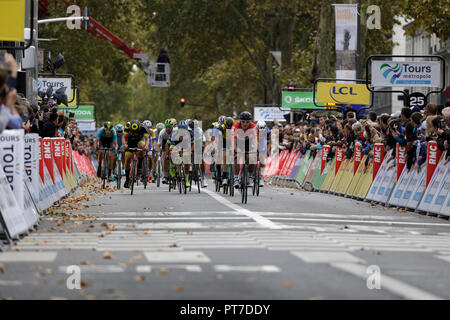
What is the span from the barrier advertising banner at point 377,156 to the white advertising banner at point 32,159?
327 inches

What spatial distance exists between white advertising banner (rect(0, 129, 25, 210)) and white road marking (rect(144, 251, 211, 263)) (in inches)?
143

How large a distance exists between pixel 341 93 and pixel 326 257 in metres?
26.7

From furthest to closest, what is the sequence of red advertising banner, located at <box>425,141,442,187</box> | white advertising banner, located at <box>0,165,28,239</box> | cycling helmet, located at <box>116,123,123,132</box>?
cycling helmet, located at <box>116,123,123,132</box> < red advertising banner, located at <box>425,141,442,187</box> < white advertising banner, located at <box>0,165,28,239</box>

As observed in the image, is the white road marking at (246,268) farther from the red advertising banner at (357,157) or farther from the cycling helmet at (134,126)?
the cycling helmet at (134,126)

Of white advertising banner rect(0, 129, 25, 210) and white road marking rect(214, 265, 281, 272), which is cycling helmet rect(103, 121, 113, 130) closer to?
white advertising banner rect(0, 129, 25, 210)

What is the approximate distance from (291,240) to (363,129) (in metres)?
14.2

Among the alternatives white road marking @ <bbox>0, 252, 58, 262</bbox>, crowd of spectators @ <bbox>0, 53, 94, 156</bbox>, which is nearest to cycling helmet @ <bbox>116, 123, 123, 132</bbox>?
crowd of spectators @ <bbox>0, 53, 94, 156</bbox>

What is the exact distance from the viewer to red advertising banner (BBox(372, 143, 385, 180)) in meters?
24.5

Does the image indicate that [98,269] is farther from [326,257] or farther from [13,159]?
[13,159]

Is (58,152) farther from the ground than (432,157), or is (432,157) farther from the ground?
(432,157)

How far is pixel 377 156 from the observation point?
24625 millimetres

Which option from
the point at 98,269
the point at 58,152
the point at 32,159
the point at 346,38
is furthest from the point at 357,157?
the point at 98,269

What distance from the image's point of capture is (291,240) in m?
13.4
